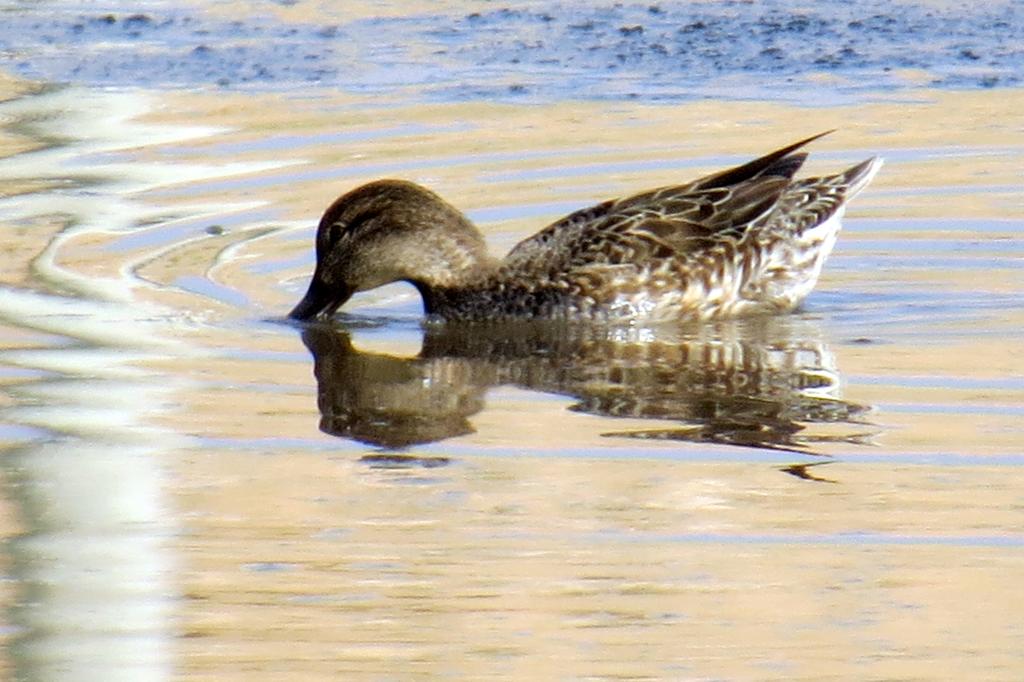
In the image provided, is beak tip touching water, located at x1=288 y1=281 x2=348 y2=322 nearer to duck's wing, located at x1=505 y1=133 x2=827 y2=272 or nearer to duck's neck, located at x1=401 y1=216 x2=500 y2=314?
duck's neck, located at x1=401 y1=216 x2=500 y2=314

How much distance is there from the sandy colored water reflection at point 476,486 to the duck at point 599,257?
0.64ft

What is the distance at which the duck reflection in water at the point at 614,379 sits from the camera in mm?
6301

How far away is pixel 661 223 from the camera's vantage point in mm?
8477

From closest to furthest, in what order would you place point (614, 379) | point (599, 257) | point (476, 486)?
point (476, 486) → point (614, 379) → point (599, 257)

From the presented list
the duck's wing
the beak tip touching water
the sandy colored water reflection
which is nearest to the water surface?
the sandy colored water reflection

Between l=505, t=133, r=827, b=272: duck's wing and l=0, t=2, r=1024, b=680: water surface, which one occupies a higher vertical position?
l=505, t=133, r=827, b=272: duck's wing

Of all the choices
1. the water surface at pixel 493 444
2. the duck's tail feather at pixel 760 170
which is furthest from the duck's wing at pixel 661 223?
the water surface at pixel 493 444

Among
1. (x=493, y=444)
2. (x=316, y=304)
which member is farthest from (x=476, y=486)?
(x=316, y=304)

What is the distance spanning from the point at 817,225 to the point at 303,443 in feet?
10.1

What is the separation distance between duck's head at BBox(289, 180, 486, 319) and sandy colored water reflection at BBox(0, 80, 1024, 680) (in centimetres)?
18

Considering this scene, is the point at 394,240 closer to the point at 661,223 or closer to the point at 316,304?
the point at 316,304

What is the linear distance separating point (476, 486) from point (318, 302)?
8.60 feet

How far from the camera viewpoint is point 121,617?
15.4 feet

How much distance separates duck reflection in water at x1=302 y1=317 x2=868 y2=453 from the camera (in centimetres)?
630
